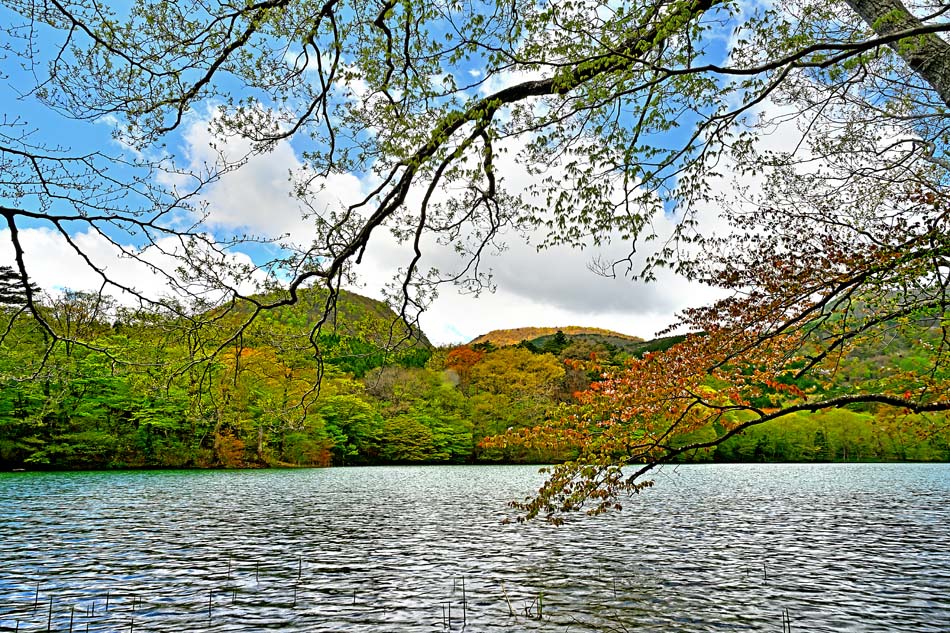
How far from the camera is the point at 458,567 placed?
1000cm

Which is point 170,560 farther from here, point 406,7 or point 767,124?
point 767,124

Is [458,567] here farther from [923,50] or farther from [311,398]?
[923,50]

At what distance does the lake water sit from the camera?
725 cm

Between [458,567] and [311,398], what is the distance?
364 cm

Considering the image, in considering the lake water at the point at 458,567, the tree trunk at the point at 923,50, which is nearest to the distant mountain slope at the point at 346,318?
the lake water at the point at 458,567

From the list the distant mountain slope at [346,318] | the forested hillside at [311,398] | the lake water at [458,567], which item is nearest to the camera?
the lake water at [458,567]

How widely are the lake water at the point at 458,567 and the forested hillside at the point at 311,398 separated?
214cm

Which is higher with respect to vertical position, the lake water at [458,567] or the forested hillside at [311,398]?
the forested hillside at [311,398]

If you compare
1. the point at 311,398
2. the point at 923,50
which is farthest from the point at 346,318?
the point at 923,50

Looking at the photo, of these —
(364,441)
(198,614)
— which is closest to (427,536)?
(198,614)

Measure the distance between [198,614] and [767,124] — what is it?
29.9ft

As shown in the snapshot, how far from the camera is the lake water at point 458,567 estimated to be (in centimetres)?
725

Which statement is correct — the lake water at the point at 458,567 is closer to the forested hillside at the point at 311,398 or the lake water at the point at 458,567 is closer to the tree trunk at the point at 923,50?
the forested hillside at the point at 311,398

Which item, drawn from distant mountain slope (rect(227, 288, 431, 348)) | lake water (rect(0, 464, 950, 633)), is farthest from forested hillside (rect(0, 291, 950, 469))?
lake water (rect(0, 464, 950, 633))
